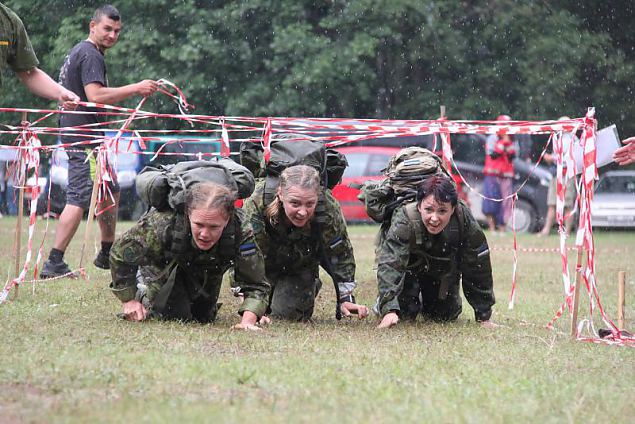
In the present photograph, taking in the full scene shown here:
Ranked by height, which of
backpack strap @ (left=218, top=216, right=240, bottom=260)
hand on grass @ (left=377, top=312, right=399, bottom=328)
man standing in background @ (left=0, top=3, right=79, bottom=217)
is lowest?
hand on grass @ (left=377, top=312, right=399, bottom=328)

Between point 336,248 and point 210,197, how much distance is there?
4.40 feet

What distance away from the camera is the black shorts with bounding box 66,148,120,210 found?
29.0ft

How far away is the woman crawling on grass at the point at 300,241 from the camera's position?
6387 mm

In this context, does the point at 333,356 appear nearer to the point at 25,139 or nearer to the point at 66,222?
the point at 25,139

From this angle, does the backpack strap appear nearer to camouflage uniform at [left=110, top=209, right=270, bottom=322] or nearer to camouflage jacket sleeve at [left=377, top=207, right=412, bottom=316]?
camouflage uniform at [left=110, top=209, right=270, bottom=322]

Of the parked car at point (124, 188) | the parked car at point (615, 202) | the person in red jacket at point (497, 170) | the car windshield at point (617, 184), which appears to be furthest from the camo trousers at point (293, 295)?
the car windshield at point (617, 184)

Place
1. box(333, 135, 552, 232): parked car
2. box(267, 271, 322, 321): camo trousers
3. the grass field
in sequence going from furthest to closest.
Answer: box(333, 135, 552, 232): parked car < box(267, 271, 322, 321): camo trousers < the grass field

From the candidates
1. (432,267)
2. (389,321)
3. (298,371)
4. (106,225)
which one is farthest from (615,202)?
(298,371)

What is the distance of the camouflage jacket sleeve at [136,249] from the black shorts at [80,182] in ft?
8.75

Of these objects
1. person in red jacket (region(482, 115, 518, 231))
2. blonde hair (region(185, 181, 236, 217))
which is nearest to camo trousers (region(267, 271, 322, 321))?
blonde hair (region(185, 181, 236, 217))

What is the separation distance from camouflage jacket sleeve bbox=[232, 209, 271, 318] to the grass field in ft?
0.64

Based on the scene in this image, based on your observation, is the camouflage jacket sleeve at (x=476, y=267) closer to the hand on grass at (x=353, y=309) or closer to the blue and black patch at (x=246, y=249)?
the hand on grass at (x=353, y=309)

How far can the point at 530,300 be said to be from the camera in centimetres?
891

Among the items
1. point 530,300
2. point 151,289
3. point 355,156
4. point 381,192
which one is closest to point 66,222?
point 151,289
